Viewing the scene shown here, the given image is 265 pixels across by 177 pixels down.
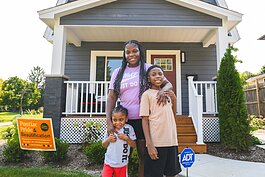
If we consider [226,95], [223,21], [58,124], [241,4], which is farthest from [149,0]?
[241,4]

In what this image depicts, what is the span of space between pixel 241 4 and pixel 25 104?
1926cm

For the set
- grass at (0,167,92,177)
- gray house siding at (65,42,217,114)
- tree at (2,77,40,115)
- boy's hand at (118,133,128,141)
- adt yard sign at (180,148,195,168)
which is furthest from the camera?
tree at (2,77,40,115)

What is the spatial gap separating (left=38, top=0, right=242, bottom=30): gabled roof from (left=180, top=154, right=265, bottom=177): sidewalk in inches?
128

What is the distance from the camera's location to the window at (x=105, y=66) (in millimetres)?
6484

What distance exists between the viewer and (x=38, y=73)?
44219 millimetres

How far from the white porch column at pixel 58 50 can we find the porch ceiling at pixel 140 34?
0.29m

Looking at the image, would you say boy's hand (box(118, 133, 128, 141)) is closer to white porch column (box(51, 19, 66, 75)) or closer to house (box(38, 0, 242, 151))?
house (box(38, 0, 242, 151))

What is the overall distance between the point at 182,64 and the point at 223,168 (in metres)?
3.91

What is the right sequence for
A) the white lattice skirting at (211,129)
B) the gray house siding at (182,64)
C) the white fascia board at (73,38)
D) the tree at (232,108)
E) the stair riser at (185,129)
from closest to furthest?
the tree at (232,108) < the stair riser at (185,129) < the white lattice skirting at (211,129) < the white fascia board at (73,38) < the gray house siding at (182,64)

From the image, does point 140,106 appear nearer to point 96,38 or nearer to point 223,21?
point 223,21

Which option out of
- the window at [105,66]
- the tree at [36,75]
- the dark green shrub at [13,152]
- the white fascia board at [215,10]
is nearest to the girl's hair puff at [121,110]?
the dark green shrub at [13,152]

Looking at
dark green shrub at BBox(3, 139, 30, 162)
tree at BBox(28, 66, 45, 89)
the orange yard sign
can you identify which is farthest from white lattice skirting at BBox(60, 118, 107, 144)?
tree at BBox(28, 66, 45, 89)

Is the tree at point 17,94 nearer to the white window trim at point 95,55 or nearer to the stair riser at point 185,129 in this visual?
the white window trim at point 95,55

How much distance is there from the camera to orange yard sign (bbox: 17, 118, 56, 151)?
3240 millimetres
